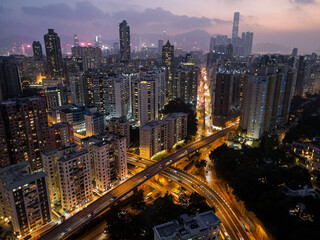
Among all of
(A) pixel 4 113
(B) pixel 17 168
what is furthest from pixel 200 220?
(A) pixel 4 113

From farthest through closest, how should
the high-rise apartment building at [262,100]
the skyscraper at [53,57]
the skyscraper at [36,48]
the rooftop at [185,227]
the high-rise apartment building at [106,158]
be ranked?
the skyscraper at [36,48] < the skyscraper at [53,57] < the high-rise apartment building at [262,100] < the high-rise apartment building at [106,158] < the rooftop at [185,227]

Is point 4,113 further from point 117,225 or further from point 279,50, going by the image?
point 279,50

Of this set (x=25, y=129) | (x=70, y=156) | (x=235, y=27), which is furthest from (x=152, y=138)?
(x=235, y=27)

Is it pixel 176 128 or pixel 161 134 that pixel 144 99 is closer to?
pixel 176 128

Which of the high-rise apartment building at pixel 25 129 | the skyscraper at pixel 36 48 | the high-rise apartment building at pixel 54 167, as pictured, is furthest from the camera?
the skyscraper at pixel 36 48

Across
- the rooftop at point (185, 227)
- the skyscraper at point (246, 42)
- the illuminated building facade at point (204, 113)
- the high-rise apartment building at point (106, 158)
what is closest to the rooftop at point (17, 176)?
the high-rise apartment building at point (106, 158)

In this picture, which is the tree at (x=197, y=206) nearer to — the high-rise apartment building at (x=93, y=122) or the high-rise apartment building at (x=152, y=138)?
the high-rise apartment building at (x=152, y=138)
